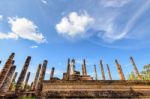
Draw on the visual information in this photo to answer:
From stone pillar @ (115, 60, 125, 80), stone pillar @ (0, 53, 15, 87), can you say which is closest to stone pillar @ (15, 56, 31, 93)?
stone pillar @ (0, 53, 15, 87)

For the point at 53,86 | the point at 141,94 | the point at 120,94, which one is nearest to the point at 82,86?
the point at 53,86

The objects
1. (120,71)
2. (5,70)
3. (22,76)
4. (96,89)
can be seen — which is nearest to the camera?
(96,89)

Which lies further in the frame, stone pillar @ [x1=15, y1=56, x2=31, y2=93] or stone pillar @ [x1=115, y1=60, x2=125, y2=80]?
stone pillar @ [x1=115, y1=60, x2=125, y2=80]

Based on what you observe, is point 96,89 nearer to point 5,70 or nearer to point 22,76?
point 22,76

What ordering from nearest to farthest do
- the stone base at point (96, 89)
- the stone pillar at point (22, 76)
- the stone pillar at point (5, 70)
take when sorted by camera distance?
the stone base at point (96, 89)
the stone pillar at point (5, 70)
the stone pillar at point (22, 76)

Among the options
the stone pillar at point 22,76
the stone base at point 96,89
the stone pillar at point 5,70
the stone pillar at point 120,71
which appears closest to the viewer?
the stone base at point 96,89

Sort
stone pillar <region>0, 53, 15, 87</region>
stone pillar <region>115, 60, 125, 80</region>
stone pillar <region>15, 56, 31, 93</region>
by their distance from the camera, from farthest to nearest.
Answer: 1. stone pillar <region>115, 60, 125, 80</region>
2. stone pillar <region>15, 56, 31, 93</region>
3. stone pillar <region>0, 53, 15, 87</region>

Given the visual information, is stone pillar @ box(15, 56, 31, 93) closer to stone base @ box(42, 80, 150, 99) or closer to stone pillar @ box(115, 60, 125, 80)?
stone base @ box(42, 80, 150, 99)

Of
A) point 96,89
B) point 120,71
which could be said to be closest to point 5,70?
point 96,89

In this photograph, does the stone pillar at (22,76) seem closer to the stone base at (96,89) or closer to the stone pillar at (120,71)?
the stone base at (96,89)

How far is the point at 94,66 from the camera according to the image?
33594 mm

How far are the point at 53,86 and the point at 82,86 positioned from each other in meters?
2.98

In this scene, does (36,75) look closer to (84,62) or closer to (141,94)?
(84,62)

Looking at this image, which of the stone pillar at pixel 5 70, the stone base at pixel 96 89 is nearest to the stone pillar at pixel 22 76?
the stone pillar at pixel 5 70
